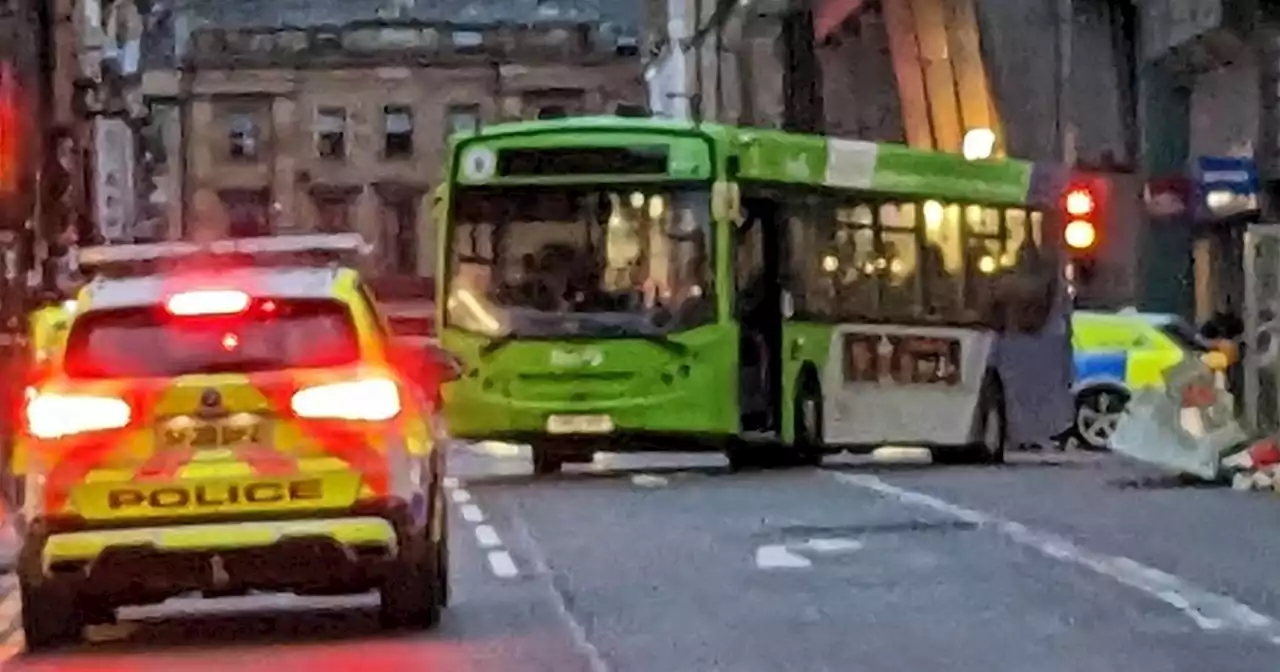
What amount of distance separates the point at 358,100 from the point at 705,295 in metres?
79.7

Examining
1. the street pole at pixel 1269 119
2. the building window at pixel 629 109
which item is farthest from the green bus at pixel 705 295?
the building window at pixel 629 109

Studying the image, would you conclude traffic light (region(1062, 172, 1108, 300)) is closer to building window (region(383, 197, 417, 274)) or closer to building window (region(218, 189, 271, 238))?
building window (region(383, 197, 417, 274))

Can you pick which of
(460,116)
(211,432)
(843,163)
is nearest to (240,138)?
(460,116)

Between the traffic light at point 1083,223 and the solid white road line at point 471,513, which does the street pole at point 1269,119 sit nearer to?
the traffic light at point 1083,223

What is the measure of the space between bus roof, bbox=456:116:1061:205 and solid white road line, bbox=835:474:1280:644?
21.5 ft

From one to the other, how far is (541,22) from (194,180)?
11.7 metres

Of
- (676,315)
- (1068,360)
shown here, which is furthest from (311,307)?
(1068,360)

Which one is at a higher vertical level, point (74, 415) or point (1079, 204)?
point (1079, 204)

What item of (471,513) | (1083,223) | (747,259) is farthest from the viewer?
(1083,223)

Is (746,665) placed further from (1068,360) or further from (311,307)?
(1068,360)

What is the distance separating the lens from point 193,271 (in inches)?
606

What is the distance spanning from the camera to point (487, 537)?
22438 millimetres

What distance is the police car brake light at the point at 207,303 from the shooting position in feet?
48.6

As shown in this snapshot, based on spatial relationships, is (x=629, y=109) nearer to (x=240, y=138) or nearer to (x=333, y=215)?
(x=333, y=215)
